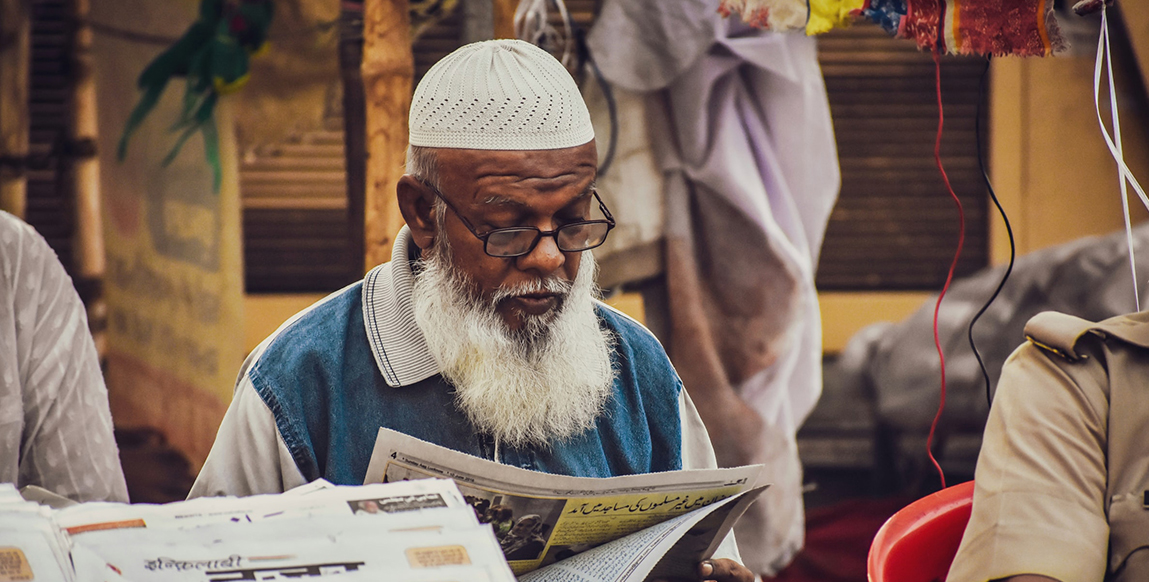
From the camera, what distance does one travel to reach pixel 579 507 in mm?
1442

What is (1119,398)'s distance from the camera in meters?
1.68

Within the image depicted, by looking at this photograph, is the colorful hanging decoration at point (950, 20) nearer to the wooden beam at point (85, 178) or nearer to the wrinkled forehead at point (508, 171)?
the wrinkled forehead at point (508, 171)

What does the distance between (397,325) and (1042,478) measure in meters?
1.02

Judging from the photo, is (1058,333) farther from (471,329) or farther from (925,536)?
(471,329)

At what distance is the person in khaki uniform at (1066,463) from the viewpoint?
1599 mm

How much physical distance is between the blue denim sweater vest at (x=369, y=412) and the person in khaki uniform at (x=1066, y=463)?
20.0 inches

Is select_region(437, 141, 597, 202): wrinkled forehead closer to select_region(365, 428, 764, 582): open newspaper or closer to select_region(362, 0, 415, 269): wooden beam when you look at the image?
select_region(365, 428, 764, 582): open newspaper

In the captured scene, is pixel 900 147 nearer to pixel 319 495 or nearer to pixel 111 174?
pixel 111 174

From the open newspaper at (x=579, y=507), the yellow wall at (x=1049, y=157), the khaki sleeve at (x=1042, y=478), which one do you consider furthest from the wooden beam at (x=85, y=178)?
the yellow wall at (x=1049, y=157)

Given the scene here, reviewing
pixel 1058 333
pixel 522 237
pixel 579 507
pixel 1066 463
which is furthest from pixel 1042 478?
pixel 522 237

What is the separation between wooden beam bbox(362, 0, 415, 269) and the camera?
95.3 inches

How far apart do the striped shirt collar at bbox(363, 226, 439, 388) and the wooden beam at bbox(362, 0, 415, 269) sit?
0.67 meters

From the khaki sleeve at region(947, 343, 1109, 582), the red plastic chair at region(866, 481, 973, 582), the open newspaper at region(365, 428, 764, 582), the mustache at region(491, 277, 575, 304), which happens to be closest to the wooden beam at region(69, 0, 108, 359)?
the mustache at region(491, 277, 575, 304)

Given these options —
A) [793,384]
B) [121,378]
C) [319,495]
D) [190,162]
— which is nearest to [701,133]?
[793,384]
